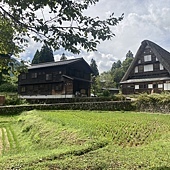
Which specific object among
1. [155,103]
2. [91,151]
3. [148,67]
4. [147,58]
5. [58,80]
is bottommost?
[91,151]

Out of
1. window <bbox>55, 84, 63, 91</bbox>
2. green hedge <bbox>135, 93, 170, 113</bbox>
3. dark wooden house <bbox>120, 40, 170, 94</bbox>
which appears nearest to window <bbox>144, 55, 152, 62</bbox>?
dark wooden house <bbox>120, 40, 170, 94</bbox>

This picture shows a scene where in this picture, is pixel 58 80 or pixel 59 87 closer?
pixel 58 80

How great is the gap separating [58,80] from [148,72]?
42.4 feet

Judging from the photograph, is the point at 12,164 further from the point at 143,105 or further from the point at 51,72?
the point at 51,72

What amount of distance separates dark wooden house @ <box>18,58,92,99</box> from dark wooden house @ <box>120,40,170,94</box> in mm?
6784

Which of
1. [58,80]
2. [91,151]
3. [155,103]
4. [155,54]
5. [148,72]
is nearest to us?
[91,151]

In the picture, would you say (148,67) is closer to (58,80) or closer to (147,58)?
(147,58)

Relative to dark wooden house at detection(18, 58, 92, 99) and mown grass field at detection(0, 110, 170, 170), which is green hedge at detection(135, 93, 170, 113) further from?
dark wooden house at detection(18, 58, 92, 99)

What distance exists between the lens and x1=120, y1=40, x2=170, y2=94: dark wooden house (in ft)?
88.6

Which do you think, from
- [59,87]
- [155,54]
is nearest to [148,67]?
[155,54]

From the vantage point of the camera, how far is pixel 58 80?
102 ft

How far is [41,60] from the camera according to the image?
161 ft

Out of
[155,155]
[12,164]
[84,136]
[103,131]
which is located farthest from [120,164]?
[103,131]

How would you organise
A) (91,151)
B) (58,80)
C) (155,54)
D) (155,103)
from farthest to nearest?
(58,80), (155,54), (155,103), (91,151)
